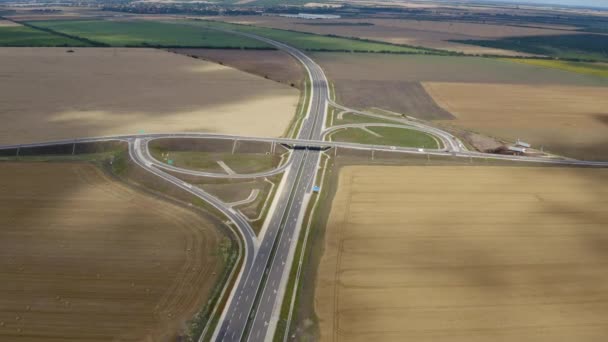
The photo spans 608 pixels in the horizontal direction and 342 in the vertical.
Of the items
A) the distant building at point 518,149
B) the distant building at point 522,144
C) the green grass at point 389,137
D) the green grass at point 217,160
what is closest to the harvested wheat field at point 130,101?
the green grass at point 217,160

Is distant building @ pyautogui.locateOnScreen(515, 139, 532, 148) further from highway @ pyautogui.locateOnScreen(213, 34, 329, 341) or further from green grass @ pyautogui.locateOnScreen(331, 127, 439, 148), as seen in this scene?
highway @ pyautogui.locateOnScreen(213, 34, 329, 341)

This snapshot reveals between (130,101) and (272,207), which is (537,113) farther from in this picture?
(130,101)

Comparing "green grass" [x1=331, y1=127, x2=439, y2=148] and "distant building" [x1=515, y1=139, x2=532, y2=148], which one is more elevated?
"distant building" [x1=515, y1=139, x2=532, y2=148]

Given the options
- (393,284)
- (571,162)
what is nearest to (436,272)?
(393,284)

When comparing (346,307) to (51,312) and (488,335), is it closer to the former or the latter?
(488,335)

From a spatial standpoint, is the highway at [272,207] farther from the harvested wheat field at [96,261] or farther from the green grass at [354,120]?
the harvested wheat field at [96,261]

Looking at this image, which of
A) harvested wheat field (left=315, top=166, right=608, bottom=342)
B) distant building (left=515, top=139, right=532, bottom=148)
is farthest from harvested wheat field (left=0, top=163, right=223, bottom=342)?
distant building (left=515, top=139, right=532, bottom=148)
